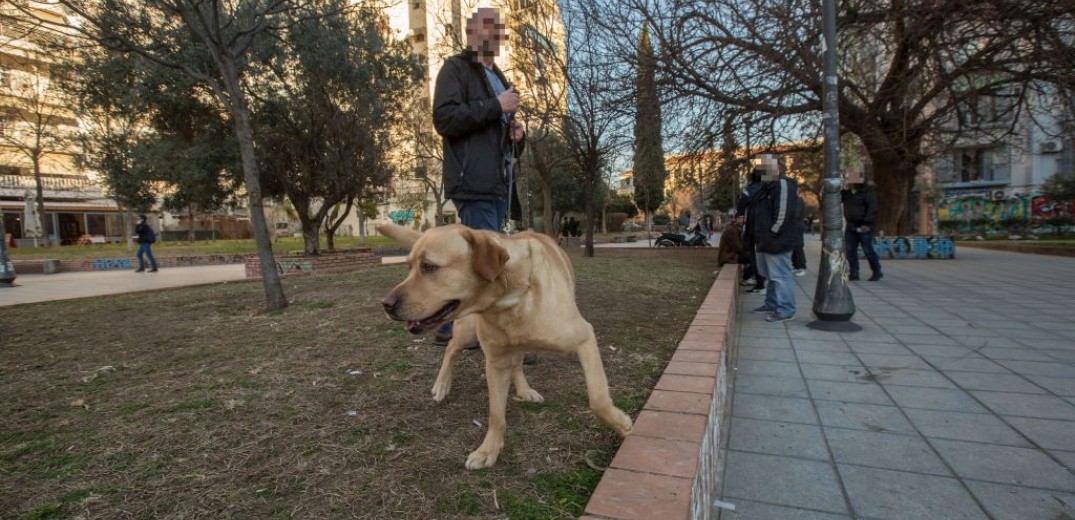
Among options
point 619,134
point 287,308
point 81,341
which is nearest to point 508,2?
point 619,134

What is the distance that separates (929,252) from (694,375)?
15.2m

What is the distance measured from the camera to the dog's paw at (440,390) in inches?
106

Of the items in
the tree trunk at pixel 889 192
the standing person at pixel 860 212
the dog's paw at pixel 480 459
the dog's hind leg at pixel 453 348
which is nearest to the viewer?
the dog's paw at pixel 480 459

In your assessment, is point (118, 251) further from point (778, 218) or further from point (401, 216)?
point (401, 216)

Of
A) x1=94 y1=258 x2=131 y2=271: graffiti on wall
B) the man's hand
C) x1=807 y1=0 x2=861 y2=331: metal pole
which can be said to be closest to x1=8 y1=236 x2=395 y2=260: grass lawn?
x1=94 y1=258 x2=131 y2=271: graffiti on wall

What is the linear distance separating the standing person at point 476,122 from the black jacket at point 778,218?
3693mm

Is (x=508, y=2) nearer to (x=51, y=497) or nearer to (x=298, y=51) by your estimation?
(x=298, y=51)

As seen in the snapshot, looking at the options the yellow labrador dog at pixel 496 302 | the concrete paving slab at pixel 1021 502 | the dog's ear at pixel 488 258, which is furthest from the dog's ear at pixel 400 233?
the concrete paving slab at pixel 1021 502

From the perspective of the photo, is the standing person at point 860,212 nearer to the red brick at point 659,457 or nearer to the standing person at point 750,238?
the standing person at point 750,238

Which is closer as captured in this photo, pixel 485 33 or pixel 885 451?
pixel 885 451

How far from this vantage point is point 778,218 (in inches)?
216

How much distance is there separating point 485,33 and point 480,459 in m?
2.52

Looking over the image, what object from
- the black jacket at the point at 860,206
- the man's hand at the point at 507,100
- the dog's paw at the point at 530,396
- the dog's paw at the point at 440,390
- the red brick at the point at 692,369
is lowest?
the dog's paw at the point at 530,396

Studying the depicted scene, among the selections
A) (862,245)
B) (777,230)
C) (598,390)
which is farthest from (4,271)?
(862,245)
